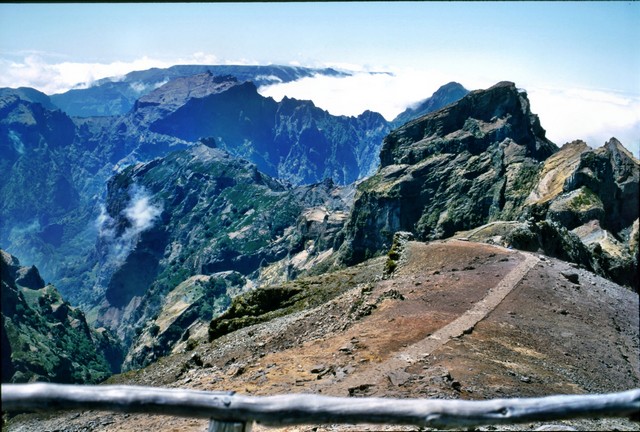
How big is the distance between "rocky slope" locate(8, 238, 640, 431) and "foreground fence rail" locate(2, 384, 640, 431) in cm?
825

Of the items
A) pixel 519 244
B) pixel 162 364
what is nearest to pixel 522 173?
pixel 519 244

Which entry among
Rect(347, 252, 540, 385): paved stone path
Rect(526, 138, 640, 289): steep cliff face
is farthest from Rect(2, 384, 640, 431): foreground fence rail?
Rect(526, 138, 640, 289): steep cliff face

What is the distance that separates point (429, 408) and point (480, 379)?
1615 centimetres

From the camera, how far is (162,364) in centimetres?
4694

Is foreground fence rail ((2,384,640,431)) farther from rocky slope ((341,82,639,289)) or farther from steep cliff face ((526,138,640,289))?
steep cliff face ((526,138,640,289))

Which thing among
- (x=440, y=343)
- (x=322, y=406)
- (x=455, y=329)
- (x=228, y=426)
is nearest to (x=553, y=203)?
(x=455, y=329)

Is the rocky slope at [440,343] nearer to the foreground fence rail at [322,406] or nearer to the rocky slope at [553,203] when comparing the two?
the rocky slope at [553,203]

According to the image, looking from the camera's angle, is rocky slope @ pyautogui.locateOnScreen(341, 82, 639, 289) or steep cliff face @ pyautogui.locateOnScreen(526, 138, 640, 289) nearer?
rocky slope @ pyautogui.locateOnScreen(341, 82, 639, 289)

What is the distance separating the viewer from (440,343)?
27078mm

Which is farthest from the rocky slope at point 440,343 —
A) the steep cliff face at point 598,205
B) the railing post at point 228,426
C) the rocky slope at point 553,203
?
the steep cliff face at point 598,205

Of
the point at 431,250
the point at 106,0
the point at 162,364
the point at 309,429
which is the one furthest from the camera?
the point at 431,250

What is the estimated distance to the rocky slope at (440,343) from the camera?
73.7ft

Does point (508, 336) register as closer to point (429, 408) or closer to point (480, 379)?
point (480, 379)

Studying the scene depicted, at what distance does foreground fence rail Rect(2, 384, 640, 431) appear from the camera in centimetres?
700
